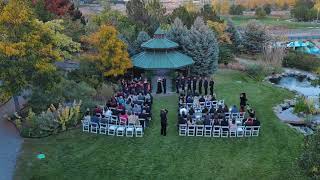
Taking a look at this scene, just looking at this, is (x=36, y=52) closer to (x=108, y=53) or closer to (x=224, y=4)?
(x=108, y=53)

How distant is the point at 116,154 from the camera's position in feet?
62.4

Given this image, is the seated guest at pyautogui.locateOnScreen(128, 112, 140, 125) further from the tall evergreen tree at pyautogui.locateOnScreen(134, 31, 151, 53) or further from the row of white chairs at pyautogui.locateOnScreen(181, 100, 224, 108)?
the tall evergreen tree at pyautogui.locateOnScreen(134, 31, 151, 53)

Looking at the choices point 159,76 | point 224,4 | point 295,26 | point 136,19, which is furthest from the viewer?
point 224,4

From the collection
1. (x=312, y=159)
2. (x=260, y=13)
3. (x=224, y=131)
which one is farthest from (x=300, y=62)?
(x=260, y=13)

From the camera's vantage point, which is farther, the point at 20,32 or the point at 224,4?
the point at 224,4

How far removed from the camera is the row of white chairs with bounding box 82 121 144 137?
68.2 ft

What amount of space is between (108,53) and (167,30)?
7.63 m

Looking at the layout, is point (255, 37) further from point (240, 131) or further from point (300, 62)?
point (240, 131)

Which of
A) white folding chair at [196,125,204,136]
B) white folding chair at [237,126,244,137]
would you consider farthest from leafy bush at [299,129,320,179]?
white folding chair at [196,125,204,136]

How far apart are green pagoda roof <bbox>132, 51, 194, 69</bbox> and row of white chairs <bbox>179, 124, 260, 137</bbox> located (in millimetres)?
9472

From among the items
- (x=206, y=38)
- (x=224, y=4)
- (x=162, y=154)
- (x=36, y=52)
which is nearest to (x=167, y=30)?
(x=206, y=38)

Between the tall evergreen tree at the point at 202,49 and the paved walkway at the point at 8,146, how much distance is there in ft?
47.4

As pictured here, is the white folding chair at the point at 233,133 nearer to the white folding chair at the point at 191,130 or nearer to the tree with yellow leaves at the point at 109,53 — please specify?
the white folding chair at the point at 191,130

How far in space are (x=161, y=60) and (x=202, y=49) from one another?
4566 mm
